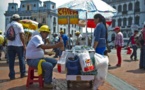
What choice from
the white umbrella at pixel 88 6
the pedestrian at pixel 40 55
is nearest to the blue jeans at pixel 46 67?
the pedestrian at pixel 40 55

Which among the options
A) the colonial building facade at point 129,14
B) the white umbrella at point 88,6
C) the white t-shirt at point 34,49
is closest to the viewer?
the white t-shirt at point 34,49

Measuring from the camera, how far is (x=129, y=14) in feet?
198

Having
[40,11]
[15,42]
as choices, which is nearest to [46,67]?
[15,42]

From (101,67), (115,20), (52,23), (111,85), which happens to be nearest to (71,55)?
(101,67)

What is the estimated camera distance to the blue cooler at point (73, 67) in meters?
5.94

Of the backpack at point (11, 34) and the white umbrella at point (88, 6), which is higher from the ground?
the white umbrella at point (88, 6)

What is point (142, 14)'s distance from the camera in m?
57.3

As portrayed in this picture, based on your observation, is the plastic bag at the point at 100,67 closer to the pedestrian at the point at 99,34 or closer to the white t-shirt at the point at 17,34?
the pedestrian at the point at 99,34

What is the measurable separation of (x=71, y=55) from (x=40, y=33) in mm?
921

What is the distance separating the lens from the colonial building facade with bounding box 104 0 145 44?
5769 centimetres

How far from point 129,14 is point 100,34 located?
55.0m

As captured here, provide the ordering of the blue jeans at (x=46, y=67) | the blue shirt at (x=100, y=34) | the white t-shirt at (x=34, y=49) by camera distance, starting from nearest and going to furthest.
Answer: the blue jeans at (x=46, y=67)
the white t-shirt at (x=34, y=49)
the blue shirt at (x=100, y=34)

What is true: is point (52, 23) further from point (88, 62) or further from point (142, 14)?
point (88, 62)

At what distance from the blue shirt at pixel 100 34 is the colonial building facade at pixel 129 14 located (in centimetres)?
5060
